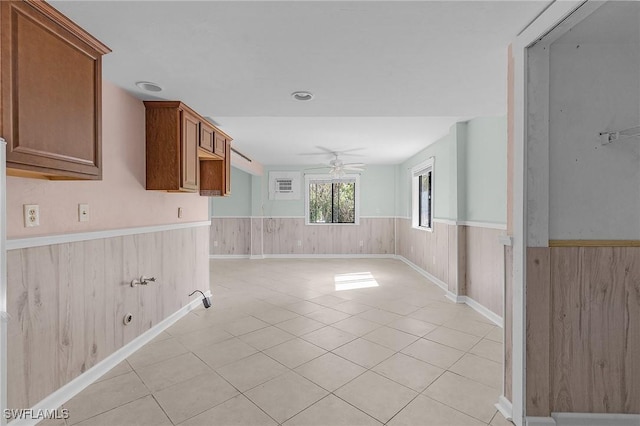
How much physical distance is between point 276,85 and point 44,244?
6.07 ft

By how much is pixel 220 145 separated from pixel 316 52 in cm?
226

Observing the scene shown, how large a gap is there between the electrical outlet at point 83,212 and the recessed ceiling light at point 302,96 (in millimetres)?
1764

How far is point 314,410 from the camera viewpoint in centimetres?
177

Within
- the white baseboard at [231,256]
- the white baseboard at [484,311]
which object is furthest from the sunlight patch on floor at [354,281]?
the white baseboard at [231,256]

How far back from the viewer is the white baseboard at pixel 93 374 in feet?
5.64

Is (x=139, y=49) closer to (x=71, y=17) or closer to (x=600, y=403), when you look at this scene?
(x=71, y=17)

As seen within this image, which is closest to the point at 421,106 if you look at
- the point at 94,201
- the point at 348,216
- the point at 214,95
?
the point at 214,95

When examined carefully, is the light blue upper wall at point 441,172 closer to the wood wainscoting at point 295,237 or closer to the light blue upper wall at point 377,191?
the light blue upper wall at point 377,191

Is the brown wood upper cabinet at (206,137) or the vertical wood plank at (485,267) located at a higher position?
the brown wood upper cabinet at (206,137)

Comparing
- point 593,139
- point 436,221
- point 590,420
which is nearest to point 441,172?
point 436,221

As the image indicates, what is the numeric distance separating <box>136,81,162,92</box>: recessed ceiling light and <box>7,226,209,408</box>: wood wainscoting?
122cm

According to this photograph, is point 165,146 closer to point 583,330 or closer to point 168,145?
point 168,145

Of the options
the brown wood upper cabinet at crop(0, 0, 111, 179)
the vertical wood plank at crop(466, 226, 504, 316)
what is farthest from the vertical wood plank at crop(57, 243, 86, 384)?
→ the vertical wood plank at crop(466, 226, 504, 316)

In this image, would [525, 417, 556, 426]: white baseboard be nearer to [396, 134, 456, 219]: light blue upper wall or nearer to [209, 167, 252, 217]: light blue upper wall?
[396, 134, 456, 219]: light blue upper wall
